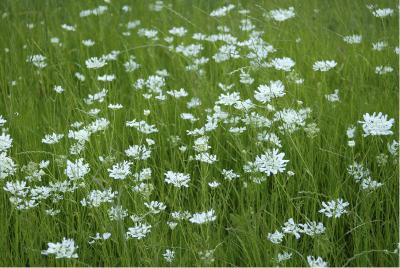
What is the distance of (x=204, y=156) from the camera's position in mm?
2467

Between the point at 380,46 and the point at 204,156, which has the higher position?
the point at 380,46

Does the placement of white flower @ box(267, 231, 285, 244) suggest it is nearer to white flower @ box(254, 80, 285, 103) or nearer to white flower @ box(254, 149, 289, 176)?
white flower @ box(254, 149, 289, 176)

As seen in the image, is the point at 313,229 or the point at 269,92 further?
the point at 269,92

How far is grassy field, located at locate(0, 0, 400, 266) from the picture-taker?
2.19 metres

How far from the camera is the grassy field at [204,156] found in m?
2.19

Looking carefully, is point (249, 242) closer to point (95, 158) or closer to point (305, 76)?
point (95, 158)

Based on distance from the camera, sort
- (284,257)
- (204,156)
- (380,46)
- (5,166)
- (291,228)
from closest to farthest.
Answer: (284,257) → (291,228) → (5,166) → (204,156) → (380,46)

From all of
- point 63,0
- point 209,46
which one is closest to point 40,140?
point 209,46

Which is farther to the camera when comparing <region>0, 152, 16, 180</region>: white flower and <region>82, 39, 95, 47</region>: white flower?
<region>82, 39, 95, 47</region>: white flower

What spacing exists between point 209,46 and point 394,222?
211 centimetres

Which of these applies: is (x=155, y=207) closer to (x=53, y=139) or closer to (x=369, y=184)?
(x=53, y=139)

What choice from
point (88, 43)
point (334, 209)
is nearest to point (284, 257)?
point (334, 209)

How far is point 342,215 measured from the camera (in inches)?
94.5

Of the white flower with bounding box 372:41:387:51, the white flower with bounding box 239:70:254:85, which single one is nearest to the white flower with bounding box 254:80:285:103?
the white flower with bounding box 239:70:254:85
